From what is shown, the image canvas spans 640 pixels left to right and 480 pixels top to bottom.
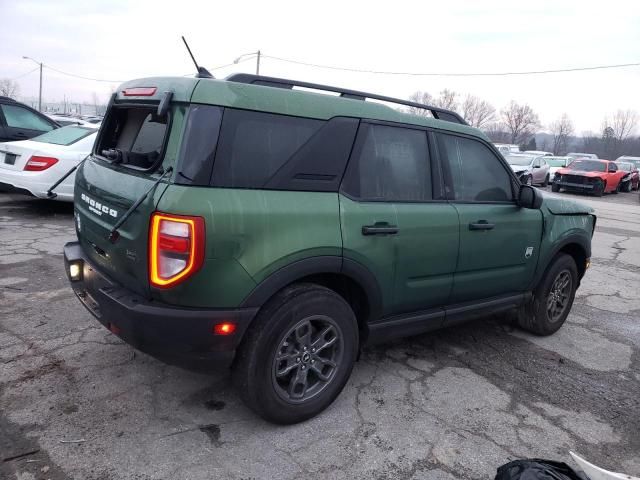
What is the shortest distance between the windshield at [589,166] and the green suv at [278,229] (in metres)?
22.7

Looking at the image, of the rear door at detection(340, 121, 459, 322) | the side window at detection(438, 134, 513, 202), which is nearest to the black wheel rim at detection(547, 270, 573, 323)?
the side window at detection(438, 134, 513, 202)

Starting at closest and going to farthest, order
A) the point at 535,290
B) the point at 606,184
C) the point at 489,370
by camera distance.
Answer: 1. the point at 489,370
2. the point at 535,290
3. the point at 606,184

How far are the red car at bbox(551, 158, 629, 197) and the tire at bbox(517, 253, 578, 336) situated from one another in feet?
66.1

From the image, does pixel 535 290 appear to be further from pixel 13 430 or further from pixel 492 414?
pixel 13 430

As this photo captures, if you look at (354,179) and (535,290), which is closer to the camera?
(354,179)

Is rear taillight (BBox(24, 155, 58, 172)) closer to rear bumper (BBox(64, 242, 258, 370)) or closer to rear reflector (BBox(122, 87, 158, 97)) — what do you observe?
rear reflector (BBox(122, 87, 158, 97))

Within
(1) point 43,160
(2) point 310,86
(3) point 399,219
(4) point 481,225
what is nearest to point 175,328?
(3) point 399,219

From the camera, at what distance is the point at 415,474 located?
2545 mm

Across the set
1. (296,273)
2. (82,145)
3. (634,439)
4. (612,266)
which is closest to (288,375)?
(296,273)

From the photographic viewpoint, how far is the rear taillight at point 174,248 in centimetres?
230

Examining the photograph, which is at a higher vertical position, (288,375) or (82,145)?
(82,145)

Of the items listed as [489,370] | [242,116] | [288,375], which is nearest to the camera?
[242,116]

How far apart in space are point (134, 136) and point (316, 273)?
1.45 m

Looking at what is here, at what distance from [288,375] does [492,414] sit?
1363 millimetres
